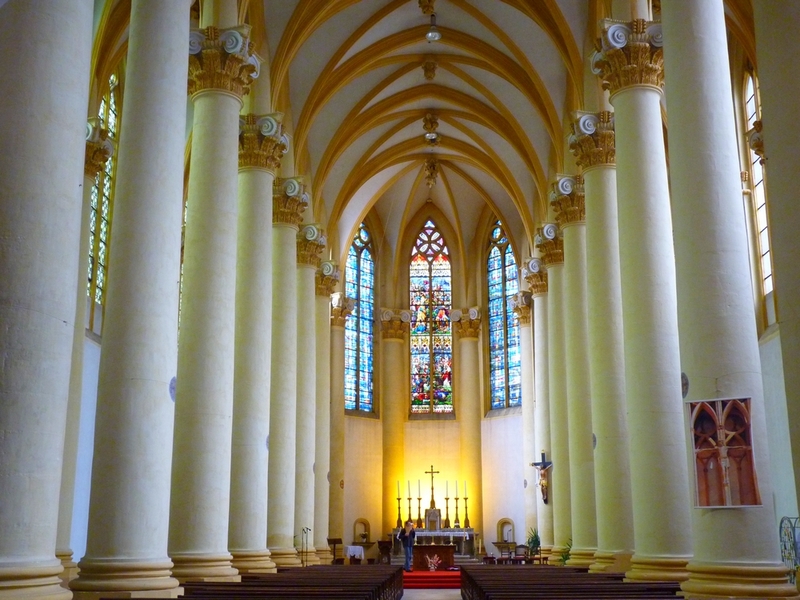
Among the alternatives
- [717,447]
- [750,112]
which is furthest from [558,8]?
[717,447]

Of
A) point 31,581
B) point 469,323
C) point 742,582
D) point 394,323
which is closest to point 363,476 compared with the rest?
point 394,323

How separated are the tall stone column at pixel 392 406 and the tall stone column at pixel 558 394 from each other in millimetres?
11804

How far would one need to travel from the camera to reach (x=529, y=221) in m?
28.0

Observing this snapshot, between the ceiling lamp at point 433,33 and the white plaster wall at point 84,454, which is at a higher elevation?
the ceiling lamp at point 433,33

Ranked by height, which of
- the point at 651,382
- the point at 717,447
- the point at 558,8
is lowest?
the point at 717,447

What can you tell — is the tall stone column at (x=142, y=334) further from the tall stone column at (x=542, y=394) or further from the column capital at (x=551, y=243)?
the tall stone column at (x=542, y=394)

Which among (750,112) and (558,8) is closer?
(558,8)

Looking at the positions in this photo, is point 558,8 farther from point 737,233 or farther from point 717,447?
point 717,447

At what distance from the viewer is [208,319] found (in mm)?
12383

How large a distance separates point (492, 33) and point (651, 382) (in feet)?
44.1

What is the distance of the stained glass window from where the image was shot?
1967 centimetres

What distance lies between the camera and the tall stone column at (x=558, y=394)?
2198 cm

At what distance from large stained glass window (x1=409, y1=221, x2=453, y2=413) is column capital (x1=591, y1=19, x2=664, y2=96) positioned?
75.0ft

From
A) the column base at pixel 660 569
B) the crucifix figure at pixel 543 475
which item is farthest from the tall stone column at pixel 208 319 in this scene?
the crucifix figure at pixel 543 475
